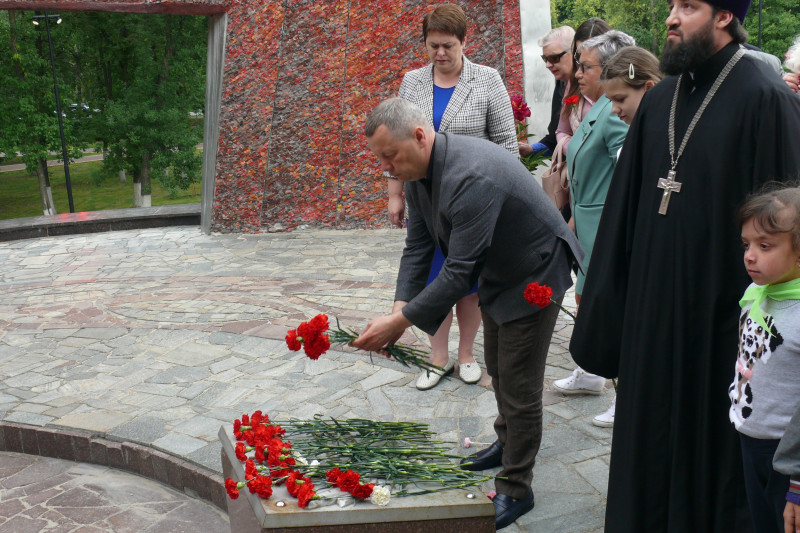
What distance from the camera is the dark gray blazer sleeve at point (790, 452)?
6.65ft

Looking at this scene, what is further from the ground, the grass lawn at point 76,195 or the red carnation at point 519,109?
the red carnation at point 519,109

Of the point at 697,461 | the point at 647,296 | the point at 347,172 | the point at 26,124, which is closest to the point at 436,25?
the point at 647,296

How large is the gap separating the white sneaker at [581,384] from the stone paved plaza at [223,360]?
6 centimetres

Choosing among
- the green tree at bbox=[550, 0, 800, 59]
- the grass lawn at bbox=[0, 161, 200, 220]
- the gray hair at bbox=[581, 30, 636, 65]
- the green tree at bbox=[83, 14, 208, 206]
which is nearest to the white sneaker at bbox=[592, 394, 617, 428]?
the gray hair at bbox=[581, 30, 636, 65]

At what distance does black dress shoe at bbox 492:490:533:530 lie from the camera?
3.44 meters

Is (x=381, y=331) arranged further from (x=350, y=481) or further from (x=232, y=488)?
(x=232, y=488)

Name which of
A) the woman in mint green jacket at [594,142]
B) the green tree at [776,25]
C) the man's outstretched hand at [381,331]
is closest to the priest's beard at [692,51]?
the man's outstretched hand at [381,331]

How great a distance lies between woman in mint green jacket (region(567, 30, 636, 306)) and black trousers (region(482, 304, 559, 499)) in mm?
753

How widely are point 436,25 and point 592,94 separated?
3.20 feet

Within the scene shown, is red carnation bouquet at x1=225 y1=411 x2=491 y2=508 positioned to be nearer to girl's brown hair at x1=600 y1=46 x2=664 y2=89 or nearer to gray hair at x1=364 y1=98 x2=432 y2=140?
gray hair at x1=364 y1=98 x2=432 y2=140

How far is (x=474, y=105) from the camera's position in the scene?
15.2ft

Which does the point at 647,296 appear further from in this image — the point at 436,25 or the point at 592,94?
the point at 436,25

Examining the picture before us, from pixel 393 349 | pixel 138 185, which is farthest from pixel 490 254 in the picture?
pixel 138 185

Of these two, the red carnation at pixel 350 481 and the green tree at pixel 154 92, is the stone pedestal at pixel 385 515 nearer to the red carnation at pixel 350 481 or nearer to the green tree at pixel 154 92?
the red carnation at pixel 350 481
